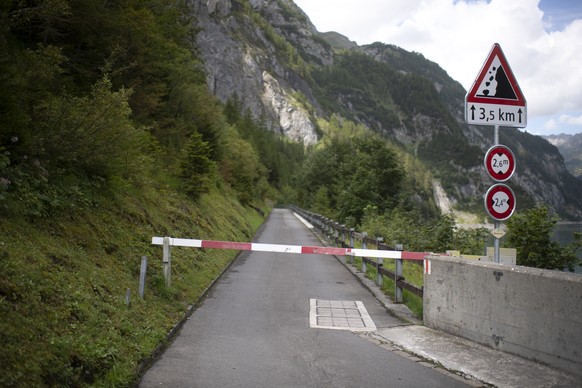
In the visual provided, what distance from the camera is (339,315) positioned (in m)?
9.38

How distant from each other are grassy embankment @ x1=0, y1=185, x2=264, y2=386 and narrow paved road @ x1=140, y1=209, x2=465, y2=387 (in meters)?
0.42

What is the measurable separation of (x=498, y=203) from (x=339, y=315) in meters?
3.55

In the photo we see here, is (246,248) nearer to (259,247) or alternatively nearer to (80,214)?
(259,247)

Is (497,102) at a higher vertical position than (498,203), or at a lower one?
higher

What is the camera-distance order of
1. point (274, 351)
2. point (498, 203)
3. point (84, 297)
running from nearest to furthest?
1. point (84, 297)
2. point (274, 351)
3. point (498, 203)

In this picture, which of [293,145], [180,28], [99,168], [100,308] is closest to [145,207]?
[99,168]

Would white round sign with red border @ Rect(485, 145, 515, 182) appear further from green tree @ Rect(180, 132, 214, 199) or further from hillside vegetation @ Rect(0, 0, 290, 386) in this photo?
green tree @ Rect(180, 132, 214, 199)

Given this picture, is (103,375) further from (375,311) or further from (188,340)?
(375,311)

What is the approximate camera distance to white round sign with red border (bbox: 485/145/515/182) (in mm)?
7594

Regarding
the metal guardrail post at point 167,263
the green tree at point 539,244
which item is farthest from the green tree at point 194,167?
the green tree at point 539,244

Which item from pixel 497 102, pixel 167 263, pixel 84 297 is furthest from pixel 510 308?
pixel 167 263

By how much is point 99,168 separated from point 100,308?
4.45 meters

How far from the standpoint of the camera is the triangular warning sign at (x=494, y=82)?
7836 millimetres

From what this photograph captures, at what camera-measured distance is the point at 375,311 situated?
9844mm
